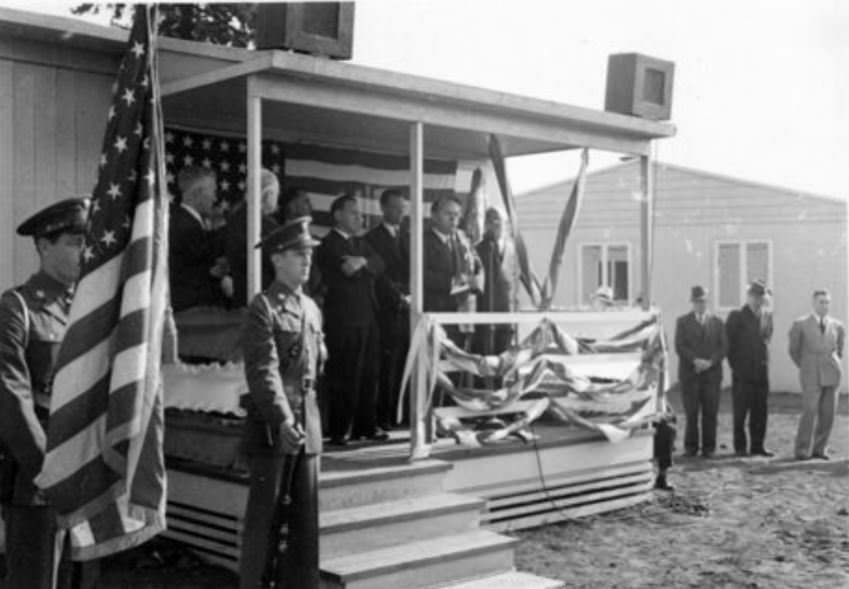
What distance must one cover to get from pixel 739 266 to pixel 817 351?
25.9ft

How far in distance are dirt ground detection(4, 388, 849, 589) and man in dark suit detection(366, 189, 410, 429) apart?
1490mm

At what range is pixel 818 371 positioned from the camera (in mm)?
12312

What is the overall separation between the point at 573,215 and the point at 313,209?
2110mm

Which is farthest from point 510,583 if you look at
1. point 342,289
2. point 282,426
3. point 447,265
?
point 447,265

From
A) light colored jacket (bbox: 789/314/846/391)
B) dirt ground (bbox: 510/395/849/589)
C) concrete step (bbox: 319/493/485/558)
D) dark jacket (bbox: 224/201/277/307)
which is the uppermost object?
dark jacket (bbox: 224/201/277/307)

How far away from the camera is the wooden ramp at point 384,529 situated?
19.3ft

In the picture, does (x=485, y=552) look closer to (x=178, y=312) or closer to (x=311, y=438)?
(x=311, y=438)

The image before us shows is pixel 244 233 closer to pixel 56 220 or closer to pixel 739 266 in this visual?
pixel 56 220

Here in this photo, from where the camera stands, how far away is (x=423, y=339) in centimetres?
703

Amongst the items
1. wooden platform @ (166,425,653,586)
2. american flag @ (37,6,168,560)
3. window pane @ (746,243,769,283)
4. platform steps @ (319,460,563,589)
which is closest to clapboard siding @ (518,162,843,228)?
window pane @ (746,243,769,283)

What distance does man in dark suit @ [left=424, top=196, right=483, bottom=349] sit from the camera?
7953 millimetres

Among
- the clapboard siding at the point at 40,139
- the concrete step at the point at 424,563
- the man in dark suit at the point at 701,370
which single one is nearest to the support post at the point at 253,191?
the clapboard siding at the point at 40,139

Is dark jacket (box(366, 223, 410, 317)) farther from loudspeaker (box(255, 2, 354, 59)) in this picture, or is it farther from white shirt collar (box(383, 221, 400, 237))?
loudspeaker (box(255, 2, 354, 59))

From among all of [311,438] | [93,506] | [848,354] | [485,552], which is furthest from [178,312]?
[848,354]
